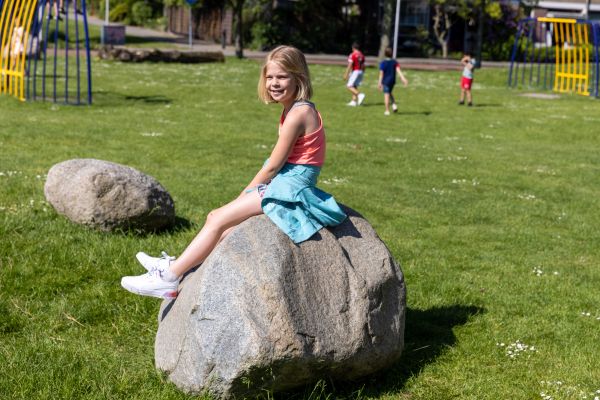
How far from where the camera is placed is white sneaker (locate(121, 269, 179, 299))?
5715mm

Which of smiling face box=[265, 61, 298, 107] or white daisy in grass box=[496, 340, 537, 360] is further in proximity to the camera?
white daisy in grass box=[496, 340, 537, 360]

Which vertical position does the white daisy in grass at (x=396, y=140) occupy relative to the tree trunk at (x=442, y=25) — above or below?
below

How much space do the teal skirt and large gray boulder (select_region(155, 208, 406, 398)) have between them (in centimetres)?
7

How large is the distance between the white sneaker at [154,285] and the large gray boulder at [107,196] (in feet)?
9.29

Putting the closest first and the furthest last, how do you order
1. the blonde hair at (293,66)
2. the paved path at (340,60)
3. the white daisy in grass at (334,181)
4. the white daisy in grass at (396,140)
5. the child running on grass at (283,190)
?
the child running on grass at (283,190)
the blonde hair at (293,66)
the white daisy in grass at (334,181)
the white daisy in grass at (396,140)
the paved path at (340,60)

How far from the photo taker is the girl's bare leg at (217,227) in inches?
220

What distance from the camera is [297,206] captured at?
5570 mm

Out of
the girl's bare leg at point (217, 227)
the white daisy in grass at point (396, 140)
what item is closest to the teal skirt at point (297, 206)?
the girl's bare leg at point (217, 227)

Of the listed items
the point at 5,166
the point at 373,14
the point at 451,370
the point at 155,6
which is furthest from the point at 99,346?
the point at 155,6

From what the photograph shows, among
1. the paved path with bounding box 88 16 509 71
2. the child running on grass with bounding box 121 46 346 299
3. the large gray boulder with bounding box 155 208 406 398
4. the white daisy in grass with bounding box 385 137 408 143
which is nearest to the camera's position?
the large gray boulder with bounding box 155 208 406 398

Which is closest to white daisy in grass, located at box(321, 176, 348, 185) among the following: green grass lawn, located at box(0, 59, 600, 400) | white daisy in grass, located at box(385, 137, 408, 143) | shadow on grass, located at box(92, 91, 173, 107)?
green grass lawn, located at box(0, 59, 600, 400)

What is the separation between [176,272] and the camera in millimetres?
5703

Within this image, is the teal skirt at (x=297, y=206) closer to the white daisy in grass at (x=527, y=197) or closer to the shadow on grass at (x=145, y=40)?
the white daisy in grass at (x=527, y=197)

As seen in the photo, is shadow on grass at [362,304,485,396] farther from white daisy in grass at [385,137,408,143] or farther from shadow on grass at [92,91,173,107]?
shadow on grass at [92,91,173,107]
